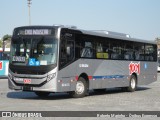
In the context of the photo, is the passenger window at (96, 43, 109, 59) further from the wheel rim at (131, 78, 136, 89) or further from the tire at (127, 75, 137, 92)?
the wheel rim at (131, 78, 136, 89)

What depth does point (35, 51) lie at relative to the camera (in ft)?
56.2

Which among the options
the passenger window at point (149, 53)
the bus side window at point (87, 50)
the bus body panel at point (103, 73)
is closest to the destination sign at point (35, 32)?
the bus body panel at point (103, 73)

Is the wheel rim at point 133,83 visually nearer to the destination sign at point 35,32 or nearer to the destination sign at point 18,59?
the destination sign at point 35,32

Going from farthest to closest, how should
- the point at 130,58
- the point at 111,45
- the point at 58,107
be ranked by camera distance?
the point at 130,58 → the point at 111,45 → the point at 58,107

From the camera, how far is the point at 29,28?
17.7 metres

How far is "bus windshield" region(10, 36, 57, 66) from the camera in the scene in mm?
16953

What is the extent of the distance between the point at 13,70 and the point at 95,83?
13.7ft

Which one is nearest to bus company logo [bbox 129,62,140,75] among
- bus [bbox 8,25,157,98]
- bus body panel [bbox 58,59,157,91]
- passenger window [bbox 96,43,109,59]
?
bus body panel [bbox 58,59,157,91]

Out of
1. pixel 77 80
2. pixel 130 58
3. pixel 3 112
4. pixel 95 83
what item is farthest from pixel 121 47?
pixel 3 112

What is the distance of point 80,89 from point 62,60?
2.09 metres

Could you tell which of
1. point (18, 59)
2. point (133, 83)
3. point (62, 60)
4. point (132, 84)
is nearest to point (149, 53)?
point (133, 83)

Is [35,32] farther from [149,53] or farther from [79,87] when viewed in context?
[149,53]

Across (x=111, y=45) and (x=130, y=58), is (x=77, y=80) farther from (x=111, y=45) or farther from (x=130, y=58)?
(x=130, y=58)

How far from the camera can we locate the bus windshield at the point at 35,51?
16953mm
